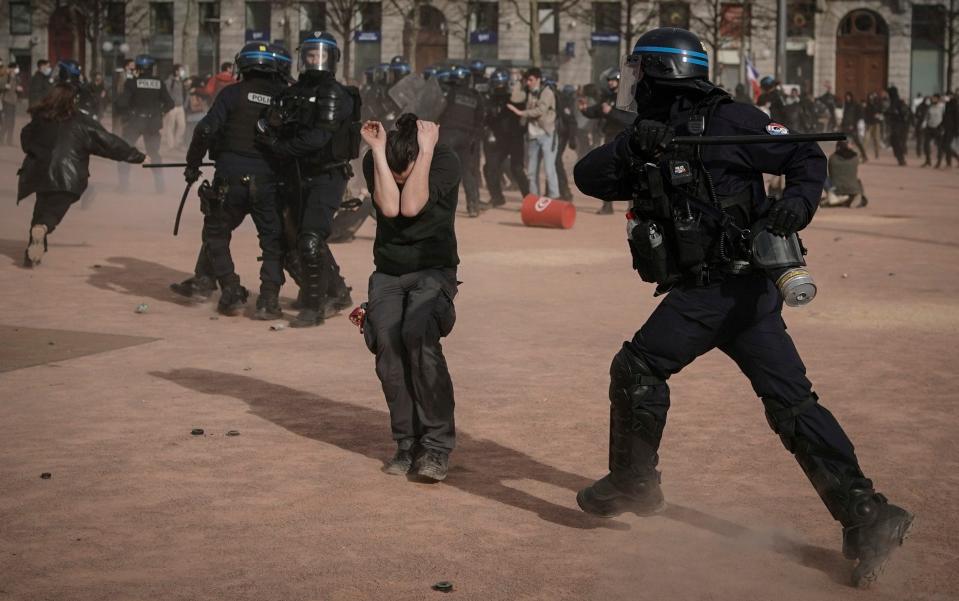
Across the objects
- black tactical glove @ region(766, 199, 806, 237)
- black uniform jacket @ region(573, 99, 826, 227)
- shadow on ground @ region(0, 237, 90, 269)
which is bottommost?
shadow on ground @ region(0, 237, 90, 269)

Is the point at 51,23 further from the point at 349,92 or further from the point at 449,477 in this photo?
the point at 449,477

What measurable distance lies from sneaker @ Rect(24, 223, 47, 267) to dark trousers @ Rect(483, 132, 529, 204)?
30.2 feet

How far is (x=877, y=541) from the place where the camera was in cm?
474

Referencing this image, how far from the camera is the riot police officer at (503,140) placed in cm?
2139

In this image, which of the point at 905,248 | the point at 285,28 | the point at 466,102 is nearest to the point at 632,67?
the point at 905,248

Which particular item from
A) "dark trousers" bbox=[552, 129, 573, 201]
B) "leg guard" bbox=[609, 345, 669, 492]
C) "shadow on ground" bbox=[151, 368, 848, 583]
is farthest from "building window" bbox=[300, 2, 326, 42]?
"leg guard" bbox=[609, 345, 669, 492]

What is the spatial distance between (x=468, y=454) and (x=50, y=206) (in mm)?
7516

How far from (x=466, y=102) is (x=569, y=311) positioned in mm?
8576

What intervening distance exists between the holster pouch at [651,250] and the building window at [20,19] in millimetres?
64456

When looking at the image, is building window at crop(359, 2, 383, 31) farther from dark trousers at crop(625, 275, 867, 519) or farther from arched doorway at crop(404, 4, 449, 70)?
dark trousers at crop(625, 275, 867, 519)

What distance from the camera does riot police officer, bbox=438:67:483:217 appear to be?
19.4 meters

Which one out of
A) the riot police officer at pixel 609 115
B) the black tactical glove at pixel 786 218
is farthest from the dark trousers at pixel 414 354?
the riot police officer at pixel 609 115

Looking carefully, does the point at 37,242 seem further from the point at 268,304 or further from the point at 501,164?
the point at 501,164

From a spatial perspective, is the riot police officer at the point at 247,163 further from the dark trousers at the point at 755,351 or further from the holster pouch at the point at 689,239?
the holster pouch at the point at 689,239
